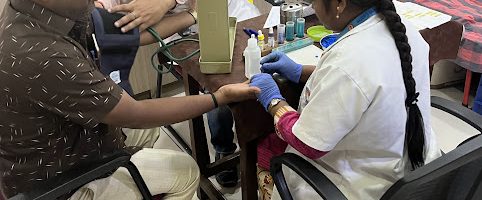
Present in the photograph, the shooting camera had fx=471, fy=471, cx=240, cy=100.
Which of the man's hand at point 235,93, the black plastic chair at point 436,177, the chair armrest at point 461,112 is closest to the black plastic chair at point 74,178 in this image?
the man's hand at point 235,93

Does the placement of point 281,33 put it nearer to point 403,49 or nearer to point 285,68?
point 285,68

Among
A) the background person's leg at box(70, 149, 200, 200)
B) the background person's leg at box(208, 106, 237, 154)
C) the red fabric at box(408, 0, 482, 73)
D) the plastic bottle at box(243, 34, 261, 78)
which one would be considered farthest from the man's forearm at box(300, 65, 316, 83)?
the red fabric at box(408, 0, 482, 73)

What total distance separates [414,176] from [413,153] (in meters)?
0.30

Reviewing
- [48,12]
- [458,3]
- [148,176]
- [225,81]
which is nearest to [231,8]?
[225,81]

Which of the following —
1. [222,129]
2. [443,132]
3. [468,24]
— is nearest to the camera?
[222,129]

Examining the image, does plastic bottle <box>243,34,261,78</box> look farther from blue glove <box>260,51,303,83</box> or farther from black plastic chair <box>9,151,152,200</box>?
black plastic chair <box>9,151,152,200</box>

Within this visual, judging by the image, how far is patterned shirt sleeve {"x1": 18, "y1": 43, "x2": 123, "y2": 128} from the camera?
3.74 feet

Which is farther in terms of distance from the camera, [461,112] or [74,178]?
[461,112]

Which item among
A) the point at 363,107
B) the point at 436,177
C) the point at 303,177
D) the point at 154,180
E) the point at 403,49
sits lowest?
the point at 154,180

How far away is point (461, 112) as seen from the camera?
141cm

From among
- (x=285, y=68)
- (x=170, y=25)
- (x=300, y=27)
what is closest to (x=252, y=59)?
(x=285, y=68)

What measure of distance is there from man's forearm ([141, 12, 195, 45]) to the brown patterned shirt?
1.64ft

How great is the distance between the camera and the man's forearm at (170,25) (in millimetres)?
1751

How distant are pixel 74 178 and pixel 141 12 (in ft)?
2.39
